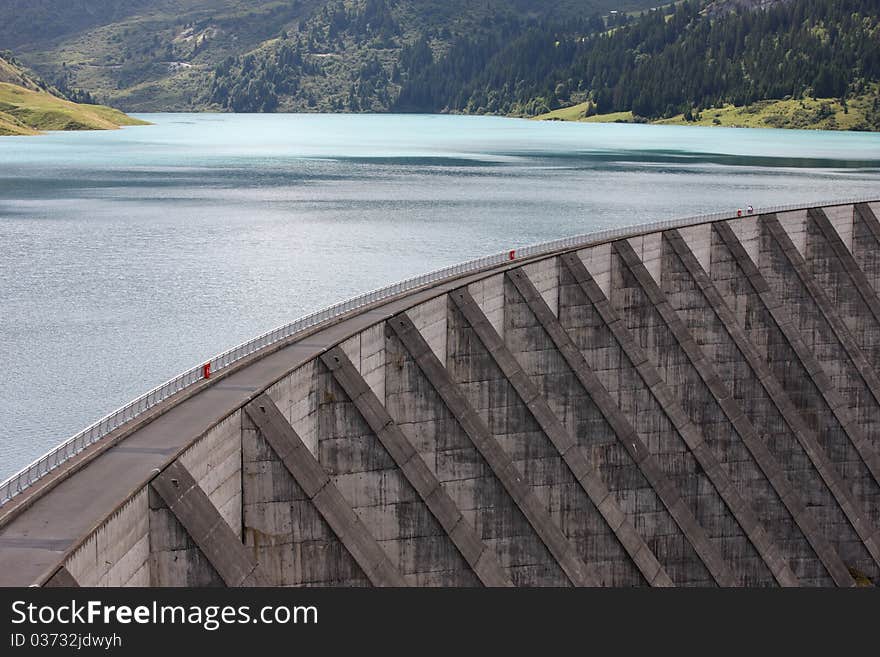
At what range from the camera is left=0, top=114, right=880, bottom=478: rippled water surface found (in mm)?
57688

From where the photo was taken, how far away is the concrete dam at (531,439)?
25.0 metres

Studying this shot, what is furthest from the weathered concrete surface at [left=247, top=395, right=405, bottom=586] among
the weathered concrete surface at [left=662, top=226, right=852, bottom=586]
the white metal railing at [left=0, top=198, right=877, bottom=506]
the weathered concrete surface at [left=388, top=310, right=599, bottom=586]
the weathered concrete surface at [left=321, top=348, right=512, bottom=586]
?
the weathered concrete surface at [left=662, top=226, right=852, bottom=586]

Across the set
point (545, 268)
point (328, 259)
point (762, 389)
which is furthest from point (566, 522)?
point (328, 259)

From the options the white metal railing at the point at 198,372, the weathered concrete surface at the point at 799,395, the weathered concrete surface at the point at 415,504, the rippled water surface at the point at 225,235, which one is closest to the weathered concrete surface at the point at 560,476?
the white metal railing at the point at 198,372

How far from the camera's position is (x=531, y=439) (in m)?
38.2

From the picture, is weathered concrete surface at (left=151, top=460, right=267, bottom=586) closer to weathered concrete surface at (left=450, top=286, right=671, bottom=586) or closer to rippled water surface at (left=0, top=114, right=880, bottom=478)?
weathered concrete surface at (left=450, top=286, right=671, bottom=586)

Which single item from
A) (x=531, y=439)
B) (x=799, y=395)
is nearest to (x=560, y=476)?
(x=531, y=439)

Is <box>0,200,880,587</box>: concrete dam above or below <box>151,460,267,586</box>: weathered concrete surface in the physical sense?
above

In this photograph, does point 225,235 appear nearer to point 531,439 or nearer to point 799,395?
point 799,395

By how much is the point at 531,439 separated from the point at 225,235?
6867 centimetres

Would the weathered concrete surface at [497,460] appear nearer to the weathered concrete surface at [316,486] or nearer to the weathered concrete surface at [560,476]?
the weathered concrete surface at [560,476]

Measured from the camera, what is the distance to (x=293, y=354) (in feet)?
112

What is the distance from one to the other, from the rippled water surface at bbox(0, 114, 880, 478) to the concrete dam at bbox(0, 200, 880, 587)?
15542mm

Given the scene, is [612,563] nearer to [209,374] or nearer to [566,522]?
[566,522]
